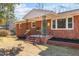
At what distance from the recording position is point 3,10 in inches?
248

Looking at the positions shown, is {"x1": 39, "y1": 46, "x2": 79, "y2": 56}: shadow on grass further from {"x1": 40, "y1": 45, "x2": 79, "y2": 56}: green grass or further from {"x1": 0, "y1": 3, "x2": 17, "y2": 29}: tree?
{"x1": 0, "y1": 3, "x2": 17, "y2": 29}: tree

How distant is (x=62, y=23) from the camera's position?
21.2ft

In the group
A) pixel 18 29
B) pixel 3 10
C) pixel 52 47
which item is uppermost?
pixel 3 10

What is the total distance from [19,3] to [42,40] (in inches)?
37.3

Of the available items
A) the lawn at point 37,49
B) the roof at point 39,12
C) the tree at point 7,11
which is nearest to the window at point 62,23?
the roof at point 39,12

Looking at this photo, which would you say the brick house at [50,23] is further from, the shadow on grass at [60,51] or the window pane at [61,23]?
the shadow on grass at [60,51]

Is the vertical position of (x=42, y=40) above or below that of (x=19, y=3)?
below

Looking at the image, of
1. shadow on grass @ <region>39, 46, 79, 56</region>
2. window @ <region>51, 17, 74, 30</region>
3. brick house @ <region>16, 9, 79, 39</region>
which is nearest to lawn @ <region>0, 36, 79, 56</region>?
shadow on grass @ <region>39, 46, 79, 56</region>

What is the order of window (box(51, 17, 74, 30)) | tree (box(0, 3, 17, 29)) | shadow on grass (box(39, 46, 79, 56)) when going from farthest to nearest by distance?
window (box(51, 17, 74, 30))
tree (box(0, 3, 17, 29))
shadow on grass (box(39, 46, 79, 56))

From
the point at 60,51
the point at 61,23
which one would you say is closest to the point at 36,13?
the point at 61,23

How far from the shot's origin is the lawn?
616 centimetres

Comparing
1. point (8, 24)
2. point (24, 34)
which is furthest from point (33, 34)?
point (8, 24)

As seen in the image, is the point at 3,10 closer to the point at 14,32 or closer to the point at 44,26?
the point at 14,32

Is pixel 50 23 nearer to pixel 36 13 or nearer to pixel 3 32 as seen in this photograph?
pixel 36 13
